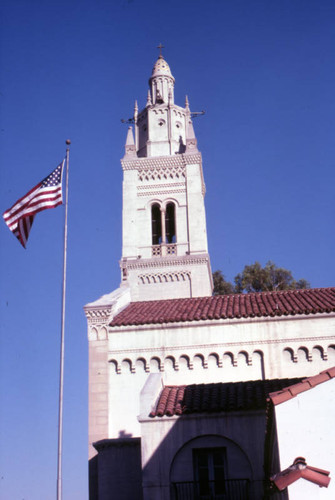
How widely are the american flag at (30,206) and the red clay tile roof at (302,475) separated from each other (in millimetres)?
10832

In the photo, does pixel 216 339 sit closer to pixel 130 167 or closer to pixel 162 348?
pixel 162 348

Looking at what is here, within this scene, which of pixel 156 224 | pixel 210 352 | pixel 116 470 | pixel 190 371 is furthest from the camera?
pixel 156 224

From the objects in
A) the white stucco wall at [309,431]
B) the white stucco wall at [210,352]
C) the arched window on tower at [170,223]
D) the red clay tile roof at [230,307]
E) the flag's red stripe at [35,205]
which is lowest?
the white stucco wall at [309,431]

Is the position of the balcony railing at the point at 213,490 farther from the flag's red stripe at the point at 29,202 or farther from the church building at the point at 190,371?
the flag's red stripe at the point at 29,202

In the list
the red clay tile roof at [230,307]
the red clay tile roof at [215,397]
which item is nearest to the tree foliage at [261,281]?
the red clay tile roof at [230,307]

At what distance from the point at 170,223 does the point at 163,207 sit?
3.80 ft

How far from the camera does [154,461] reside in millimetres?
17875

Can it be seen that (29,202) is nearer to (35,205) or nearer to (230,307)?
(35,205)

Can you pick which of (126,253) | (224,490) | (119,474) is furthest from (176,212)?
(224,490)

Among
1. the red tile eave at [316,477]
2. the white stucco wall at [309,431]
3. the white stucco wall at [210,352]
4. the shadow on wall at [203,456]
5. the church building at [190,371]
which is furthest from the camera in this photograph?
the white stucco wall at [210,352]

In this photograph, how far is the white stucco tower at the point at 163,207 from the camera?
118ft

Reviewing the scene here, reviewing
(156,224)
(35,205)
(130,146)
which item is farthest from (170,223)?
(35,205)

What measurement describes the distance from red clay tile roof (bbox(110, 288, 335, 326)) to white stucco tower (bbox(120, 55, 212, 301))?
22.6 ft

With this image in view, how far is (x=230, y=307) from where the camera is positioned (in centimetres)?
2605
